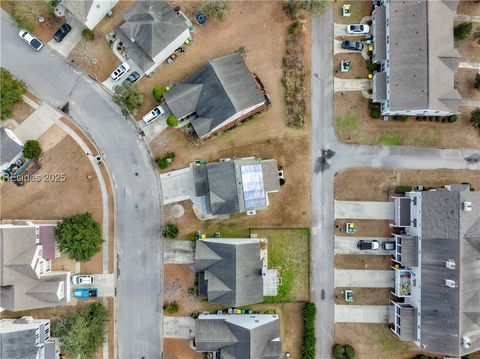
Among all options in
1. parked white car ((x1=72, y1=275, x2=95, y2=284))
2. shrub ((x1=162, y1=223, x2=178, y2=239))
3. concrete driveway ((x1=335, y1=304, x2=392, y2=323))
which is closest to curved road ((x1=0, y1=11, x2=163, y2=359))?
shrub ((x1=162, y1=223, x2=178, y2=239))

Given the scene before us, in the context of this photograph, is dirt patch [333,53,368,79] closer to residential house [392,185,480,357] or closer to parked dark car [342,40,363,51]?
parked dark car [342,40,363,51]

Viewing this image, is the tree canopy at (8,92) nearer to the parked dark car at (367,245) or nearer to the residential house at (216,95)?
the residential house at (216,95)

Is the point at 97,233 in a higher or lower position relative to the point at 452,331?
higher

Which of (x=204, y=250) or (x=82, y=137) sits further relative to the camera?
(x=82, y=137)

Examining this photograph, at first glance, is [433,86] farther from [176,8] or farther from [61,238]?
[61,238]

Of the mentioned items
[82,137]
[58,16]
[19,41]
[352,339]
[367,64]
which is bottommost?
[352,339]

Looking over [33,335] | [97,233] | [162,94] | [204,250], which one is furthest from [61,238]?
[162,94]

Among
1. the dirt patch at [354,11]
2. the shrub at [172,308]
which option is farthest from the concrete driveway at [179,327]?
the dirt patch at [354,11]
